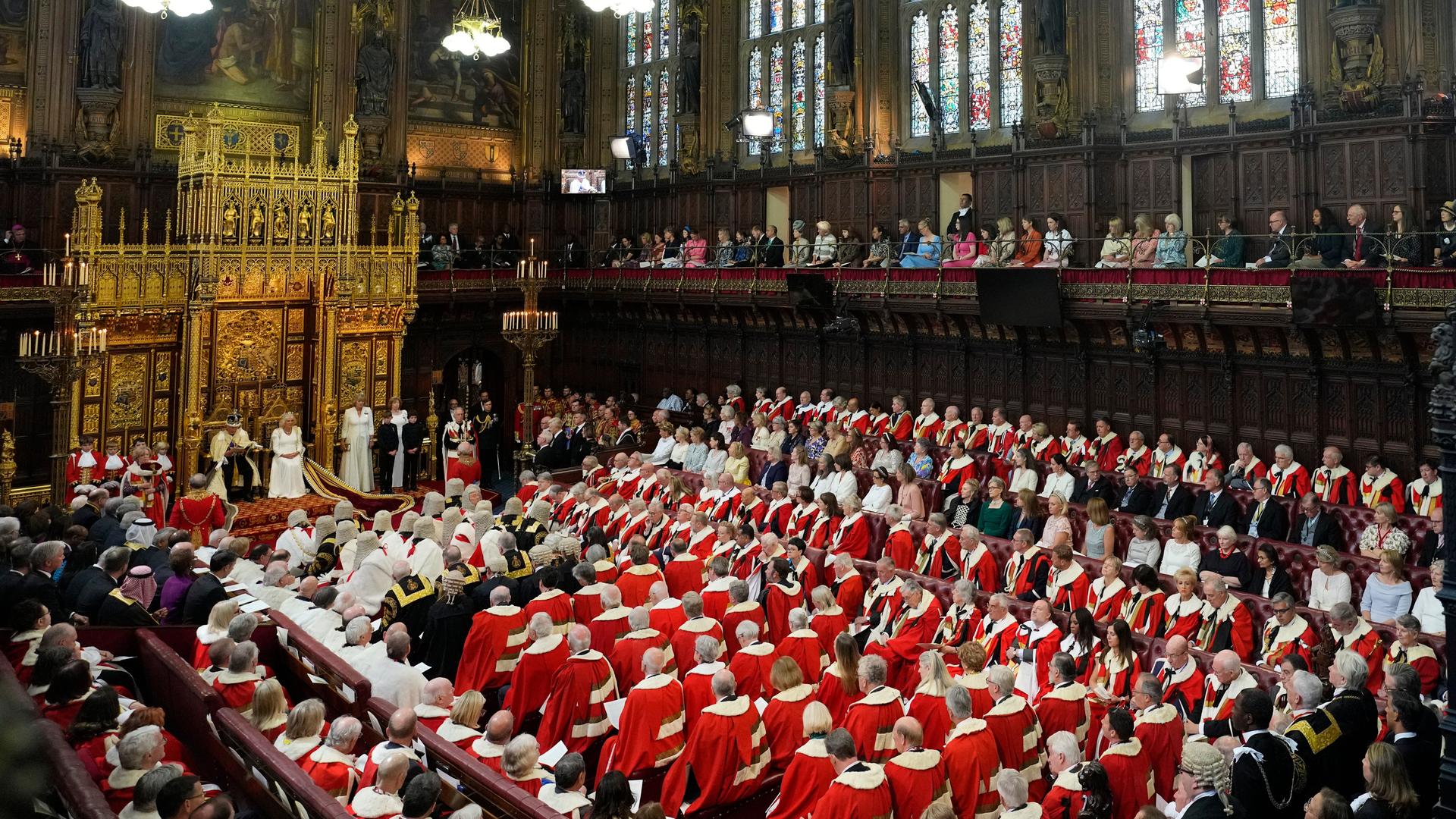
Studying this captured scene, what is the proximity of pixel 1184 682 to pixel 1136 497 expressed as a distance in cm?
629

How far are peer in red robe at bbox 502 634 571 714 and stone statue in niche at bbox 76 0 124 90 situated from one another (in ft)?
65.4

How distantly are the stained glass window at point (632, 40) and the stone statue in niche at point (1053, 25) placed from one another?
13.6 meters

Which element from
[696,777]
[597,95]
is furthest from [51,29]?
[696,777]

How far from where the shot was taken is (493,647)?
402 inches

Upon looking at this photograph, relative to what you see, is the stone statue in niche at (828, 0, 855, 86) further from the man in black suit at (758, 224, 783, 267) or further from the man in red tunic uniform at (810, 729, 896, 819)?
the man in red tunic uniform at (810, 729, 896, 819)

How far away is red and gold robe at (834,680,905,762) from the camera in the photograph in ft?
25.8

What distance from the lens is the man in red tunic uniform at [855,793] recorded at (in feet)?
22.1

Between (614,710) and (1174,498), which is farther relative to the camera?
(1174,498)

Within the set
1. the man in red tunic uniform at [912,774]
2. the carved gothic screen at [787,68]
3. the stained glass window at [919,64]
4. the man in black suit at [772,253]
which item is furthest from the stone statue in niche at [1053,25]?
the man in red tunic uniform at [912,774]

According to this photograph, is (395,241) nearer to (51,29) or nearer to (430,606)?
(51,29)

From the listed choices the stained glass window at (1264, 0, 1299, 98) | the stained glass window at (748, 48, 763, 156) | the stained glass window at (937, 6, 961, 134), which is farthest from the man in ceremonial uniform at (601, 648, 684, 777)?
the stained glass window at (748, 48, 763, 156)

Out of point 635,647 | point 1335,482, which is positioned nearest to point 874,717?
point 635,647

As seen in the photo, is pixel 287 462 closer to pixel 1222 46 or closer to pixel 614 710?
pixel 614 710

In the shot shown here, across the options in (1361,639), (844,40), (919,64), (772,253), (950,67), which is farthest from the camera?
(844,40)
